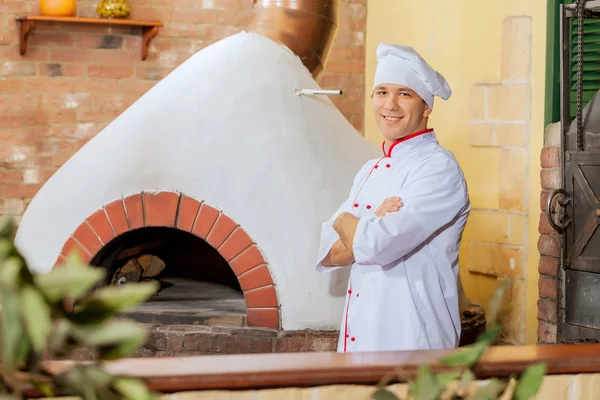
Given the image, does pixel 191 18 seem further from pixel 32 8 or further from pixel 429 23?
pixel 429 23

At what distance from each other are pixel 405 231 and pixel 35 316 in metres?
1.55

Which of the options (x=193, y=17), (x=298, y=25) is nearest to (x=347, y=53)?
Result: (x=193, y=17)

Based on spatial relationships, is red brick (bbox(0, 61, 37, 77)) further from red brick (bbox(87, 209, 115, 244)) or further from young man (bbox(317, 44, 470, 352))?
young man (bbox(317, 44, 470, 352))

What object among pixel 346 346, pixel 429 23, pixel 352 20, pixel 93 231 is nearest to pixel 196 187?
pixel 93 231

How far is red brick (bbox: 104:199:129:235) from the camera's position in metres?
3.04

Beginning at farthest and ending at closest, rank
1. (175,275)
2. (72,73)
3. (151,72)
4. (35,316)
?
1. (151,72)
2. (72,73)
3. (175,275)
4. (35,316)

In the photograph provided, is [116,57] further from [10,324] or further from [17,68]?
[10,324]

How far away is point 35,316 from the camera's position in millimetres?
391

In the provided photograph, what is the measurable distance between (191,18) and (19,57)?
0.92 metres

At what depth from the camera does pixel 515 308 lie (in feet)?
11.6

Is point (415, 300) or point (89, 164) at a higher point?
point (89, 164)

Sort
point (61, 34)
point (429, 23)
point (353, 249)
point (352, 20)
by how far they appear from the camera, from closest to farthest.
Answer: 1. point (353, 249)
2. point (429, 23)
3. point (61, 34)
4. point (352, 20)

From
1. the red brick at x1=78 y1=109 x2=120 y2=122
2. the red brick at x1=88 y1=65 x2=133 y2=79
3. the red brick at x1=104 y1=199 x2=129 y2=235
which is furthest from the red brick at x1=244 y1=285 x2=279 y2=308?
the red brick at x1=88 y1=65 x2=133 y2=79

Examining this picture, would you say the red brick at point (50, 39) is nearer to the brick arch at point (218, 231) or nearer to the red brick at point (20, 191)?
the red brick at point (20, 191)
